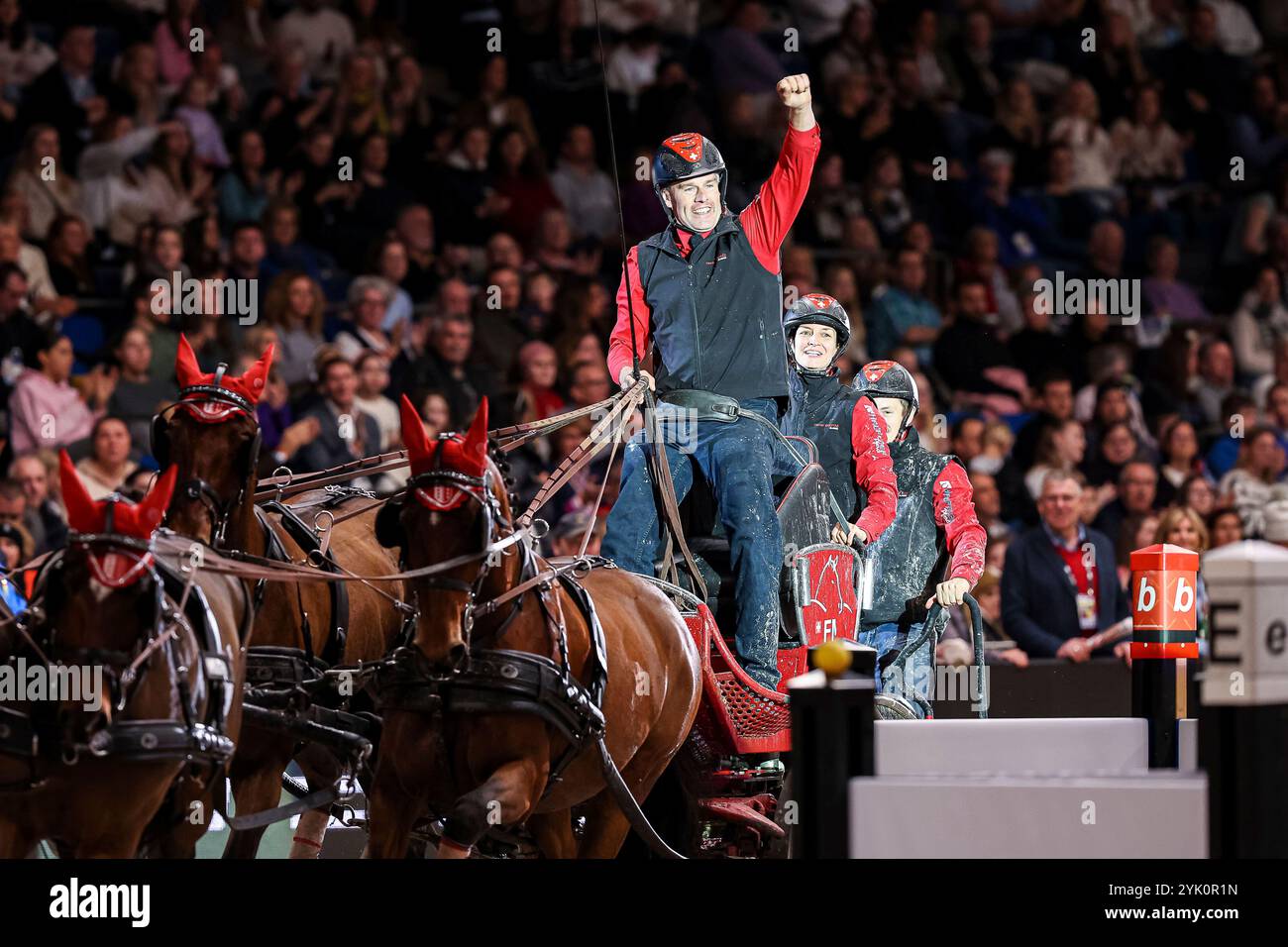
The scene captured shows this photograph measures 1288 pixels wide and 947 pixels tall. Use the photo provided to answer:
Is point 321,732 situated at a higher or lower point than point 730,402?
lower

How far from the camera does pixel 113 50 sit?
41.6 feet

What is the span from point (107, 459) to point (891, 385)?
3.77 meters

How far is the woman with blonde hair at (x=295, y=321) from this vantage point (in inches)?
449

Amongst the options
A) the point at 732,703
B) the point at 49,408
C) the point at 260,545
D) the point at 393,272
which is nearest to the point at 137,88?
the point at 393,272

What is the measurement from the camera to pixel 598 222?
13.3 metres

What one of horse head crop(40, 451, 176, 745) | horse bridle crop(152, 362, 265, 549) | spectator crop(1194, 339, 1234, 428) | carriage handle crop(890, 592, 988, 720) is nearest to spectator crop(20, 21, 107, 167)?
carriage handle crop(890, 592, 988, 720)

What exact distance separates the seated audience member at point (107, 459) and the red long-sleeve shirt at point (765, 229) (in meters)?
3.25

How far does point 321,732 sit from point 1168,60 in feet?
36.9

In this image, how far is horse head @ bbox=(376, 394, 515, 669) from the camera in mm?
5824

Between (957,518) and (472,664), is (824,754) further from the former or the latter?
(957,518)

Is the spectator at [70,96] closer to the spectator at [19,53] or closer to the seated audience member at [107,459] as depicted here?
the spectator at [19,53]

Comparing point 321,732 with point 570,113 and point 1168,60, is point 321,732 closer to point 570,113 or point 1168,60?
point 570,113
